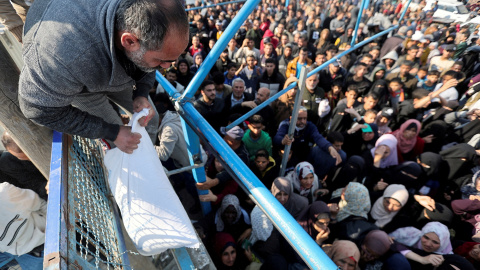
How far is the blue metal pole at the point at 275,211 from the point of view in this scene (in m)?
0.78

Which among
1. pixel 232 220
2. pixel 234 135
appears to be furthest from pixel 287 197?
pixel 234 135

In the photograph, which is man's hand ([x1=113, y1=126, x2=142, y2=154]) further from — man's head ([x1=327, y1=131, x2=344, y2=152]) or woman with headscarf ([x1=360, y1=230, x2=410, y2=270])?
man's head ([x1=327, y1=131, x2=344, y2=152])

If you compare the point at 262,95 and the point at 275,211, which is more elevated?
the point at 262,95

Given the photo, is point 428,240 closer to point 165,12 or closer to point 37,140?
point 165,12

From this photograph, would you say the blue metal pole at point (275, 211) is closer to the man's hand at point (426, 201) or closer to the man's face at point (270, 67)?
the man's hand at point (426, 201)

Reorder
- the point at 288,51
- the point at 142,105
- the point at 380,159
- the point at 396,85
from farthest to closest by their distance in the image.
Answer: the point at 288,51, the point at 396,85, the point at 380,159, the point at 142,105

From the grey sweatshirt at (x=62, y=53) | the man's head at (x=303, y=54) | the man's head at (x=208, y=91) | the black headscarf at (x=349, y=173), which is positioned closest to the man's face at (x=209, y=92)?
the man's head at (x=208, y=91)

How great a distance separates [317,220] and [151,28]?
2577 millimetres

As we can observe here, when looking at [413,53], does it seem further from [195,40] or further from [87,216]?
[87,216]

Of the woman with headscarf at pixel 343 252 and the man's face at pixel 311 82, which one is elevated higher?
the man's face at pixel 311 82

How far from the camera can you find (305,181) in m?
3.19

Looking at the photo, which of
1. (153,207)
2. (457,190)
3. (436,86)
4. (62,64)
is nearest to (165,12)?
(62,64)

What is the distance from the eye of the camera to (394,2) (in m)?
14.3

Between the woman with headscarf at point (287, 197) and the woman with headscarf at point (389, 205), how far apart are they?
1105mm
